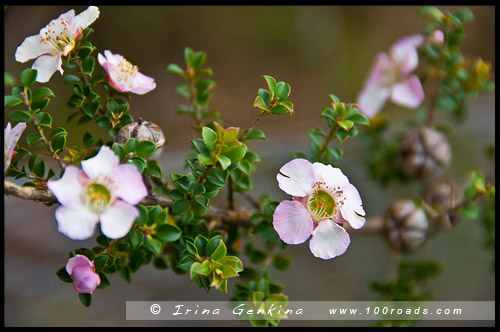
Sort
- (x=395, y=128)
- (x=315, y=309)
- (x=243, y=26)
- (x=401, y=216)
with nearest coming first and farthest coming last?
(x=401, y=216)
(x=315, y=309)
(x=395, y=128)
(x=243, y=26)

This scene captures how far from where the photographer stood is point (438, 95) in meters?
1.10

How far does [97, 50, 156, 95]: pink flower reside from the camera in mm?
651

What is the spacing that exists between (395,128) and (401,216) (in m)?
0.51

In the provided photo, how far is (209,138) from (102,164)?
0.14m

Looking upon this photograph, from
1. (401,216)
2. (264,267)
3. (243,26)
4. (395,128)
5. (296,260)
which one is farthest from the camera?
(243,26)

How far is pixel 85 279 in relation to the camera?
62 centimetres

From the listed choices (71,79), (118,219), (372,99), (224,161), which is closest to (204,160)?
(224,161)

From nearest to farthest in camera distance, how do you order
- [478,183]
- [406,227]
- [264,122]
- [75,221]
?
[75,221] → [478,183] → [406,227] → [264,122]

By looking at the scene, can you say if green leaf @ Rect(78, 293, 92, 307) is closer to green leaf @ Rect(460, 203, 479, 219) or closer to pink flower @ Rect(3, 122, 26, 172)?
pink flower @ Rect(3, 122, 26, 172)

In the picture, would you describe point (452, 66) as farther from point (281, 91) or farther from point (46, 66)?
point (46, 66)

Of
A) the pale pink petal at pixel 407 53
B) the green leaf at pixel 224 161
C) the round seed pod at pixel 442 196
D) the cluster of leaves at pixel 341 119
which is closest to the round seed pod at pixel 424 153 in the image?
the round seed pod at pixel 442 196

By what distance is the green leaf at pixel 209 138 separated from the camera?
0.61 metres
